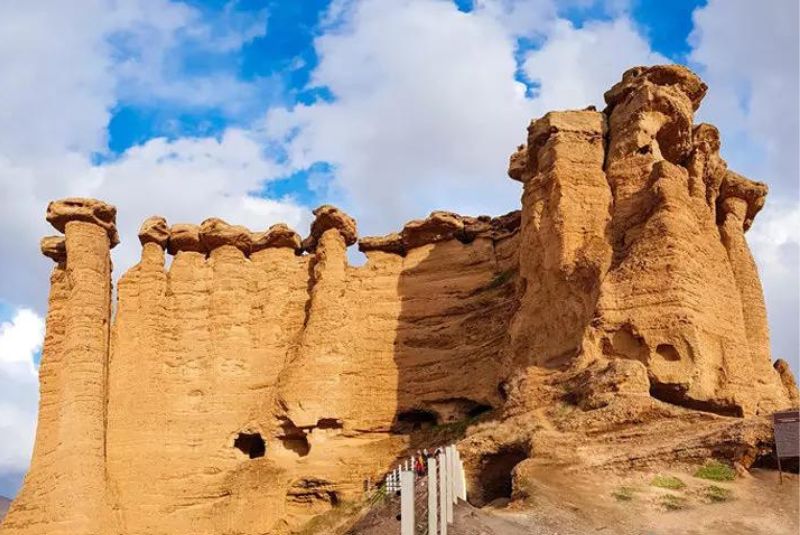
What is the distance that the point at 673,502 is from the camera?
1581cm

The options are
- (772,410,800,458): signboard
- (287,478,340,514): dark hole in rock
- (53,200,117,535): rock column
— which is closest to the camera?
(772,410,800,458): signboard

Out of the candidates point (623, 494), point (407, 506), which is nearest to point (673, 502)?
point (623, 494)

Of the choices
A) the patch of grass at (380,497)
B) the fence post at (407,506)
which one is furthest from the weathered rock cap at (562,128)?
the fence post at (407,506)

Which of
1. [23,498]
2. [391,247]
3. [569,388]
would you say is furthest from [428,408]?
[23,498]

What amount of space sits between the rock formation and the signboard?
42 cm

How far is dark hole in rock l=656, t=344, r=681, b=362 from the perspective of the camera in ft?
66.3

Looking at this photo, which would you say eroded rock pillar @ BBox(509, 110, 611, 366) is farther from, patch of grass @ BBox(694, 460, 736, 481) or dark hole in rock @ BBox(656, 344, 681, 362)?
patch of grass @ BBox(694, 460, 736, 481)

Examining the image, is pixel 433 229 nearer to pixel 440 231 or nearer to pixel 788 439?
pixel 440 231

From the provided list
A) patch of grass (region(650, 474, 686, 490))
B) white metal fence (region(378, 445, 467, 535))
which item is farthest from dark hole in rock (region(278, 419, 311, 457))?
patch of grass (region(650, 474, 686, 490))

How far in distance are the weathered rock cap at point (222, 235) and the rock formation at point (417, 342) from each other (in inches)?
2.5

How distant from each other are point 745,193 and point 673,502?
1484cm

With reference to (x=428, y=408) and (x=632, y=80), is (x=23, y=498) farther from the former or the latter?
(x=632, y=80)

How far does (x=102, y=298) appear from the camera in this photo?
101 ft

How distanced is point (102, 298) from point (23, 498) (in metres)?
6.37
